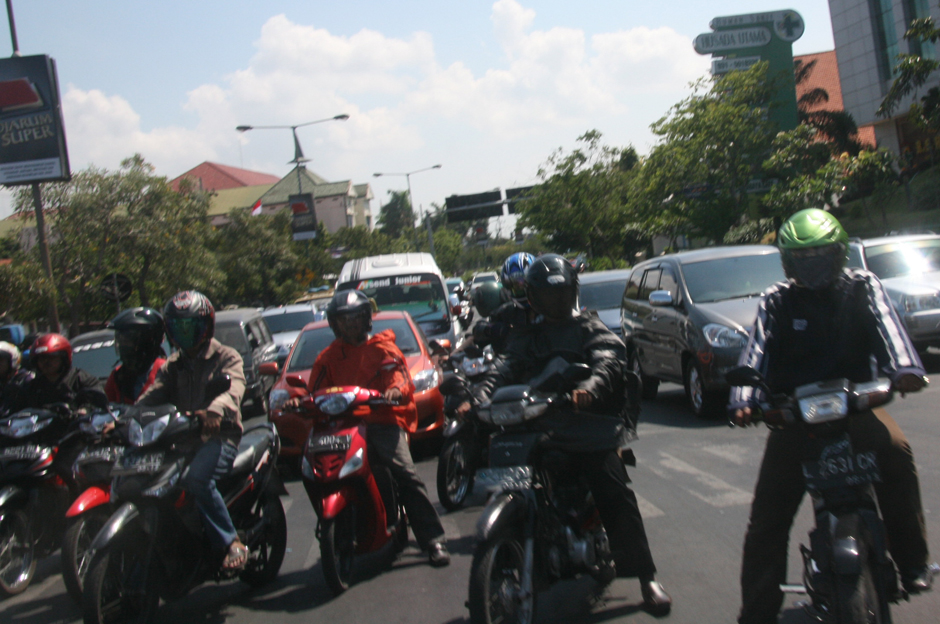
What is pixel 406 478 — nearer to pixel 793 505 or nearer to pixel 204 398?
pixel 204 398

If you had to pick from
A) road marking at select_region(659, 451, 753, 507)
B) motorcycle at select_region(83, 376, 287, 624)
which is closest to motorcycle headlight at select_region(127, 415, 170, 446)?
motorcycle at select_region(83, 376, 287, 624)

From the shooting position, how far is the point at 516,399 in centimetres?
364

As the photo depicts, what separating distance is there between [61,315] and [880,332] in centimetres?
2962

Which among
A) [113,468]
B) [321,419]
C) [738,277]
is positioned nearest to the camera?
[113,468]

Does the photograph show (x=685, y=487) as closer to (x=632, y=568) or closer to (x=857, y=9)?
(x=632, y=568)

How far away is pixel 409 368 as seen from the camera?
9305 millimetres

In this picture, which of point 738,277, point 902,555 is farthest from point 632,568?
point 738,277

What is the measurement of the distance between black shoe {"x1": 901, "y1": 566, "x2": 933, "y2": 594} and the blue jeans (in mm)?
3129

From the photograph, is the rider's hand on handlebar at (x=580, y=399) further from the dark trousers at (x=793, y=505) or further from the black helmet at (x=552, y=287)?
the dark trousers at (x=793, y=505)

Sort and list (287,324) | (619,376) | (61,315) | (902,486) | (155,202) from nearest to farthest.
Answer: (902,486), (619,376), (287,324), (155,202), (61,315)

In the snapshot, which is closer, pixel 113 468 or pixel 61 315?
pixel 113 468

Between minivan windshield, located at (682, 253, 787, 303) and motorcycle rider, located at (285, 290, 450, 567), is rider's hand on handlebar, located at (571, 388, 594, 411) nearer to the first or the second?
motorcycle rider, located at (285, 290, 450, 567)

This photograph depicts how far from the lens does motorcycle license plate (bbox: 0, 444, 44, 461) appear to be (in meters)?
5.55

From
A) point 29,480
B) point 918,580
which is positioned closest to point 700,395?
point 918,580
